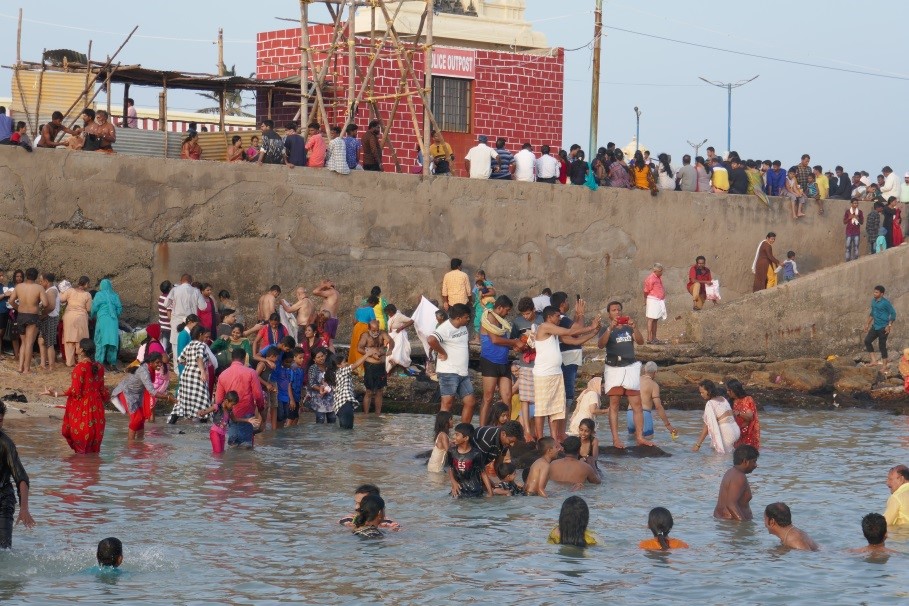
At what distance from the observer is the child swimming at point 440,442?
46.3 feet

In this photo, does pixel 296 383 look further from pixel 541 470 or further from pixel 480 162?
pixel 480 162

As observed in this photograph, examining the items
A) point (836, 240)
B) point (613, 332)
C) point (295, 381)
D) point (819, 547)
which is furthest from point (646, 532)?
point (836, 240)

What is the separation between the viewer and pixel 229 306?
819 inches

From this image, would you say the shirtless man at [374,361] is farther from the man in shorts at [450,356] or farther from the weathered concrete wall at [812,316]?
the weathered concrete wall at [812,316]

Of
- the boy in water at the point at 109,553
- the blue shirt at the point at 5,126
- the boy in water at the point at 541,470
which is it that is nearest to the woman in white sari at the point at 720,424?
the boy in water at the point at 541,470

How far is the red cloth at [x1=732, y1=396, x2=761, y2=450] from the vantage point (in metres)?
16.2

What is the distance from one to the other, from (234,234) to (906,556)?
488 inches

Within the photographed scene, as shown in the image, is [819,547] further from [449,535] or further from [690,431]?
[690,431]

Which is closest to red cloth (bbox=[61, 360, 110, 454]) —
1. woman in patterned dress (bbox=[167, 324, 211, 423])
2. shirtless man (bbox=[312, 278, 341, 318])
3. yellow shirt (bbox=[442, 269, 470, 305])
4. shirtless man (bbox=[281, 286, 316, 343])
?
woman in patterned dress (bbox=[167, 324, 211, 423])

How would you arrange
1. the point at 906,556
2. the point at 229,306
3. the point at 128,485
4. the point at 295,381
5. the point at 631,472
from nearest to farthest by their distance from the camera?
the point at 906,556 → the point at 128,485 → the point at 631,472 → the point at 295,381 → the point at 229,306

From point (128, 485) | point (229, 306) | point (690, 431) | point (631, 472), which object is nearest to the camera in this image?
point (128, 485)

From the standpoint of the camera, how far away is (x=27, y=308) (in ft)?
61.9

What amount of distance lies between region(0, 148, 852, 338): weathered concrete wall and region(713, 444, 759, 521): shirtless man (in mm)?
10368

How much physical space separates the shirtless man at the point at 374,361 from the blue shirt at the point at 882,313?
10.0 m
